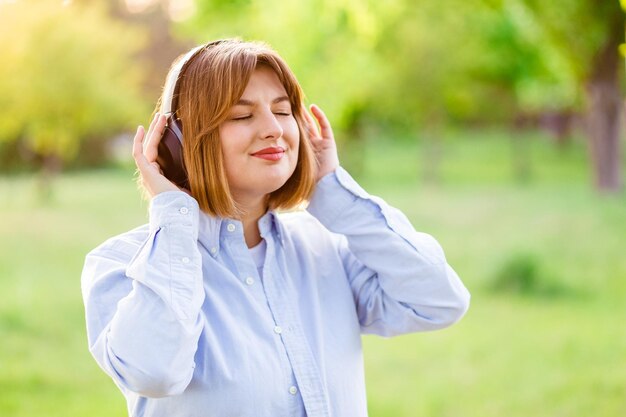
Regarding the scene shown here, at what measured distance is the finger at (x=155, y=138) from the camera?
1.48 metres

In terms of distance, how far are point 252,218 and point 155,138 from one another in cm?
24

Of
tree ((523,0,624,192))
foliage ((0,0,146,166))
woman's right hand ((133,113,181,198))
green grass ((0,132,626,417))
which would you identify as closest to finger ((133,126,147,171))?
woman's right hand ((133,113,181,198))

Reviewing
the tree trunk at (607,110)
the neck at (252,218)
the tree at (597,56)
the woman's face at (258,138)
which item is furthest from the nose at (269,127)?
the tree trunk at (607,110)

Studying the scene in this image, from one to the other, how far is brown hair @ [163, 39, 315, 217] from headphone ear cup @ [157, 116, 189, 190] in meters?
0.02

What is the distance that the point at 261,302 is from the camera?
148cm

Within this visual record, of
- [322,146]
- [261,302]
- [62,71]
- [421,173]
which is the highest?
[62,71]

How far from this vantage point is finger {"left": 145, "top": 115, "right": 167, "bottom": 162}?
4.85ft

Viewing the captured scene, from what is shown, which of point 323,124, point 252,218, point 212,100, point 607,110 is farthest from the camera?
point 607,110

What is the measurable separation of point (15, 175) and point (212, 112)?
1896cm

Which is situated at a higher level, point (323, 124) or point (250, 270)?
point (323, 124)

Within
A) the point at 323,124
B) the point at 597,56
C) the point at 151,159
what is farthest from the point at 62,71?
the point at 151,159

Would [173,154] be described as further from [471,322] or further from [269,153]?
[471,322]

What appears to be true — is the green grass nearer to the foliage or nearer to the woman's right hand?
the foliage

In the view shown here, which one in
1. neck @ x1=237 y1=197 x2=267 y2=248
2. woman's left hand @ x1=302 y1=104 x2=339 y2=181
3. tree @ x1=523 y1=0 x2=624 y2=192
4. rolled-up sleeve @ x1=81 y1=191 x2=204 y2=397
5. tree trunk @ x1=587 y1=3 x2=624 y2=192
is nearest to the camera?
rolled-up sleeve @ x1=81 y1=191 x2=204 y2=397
